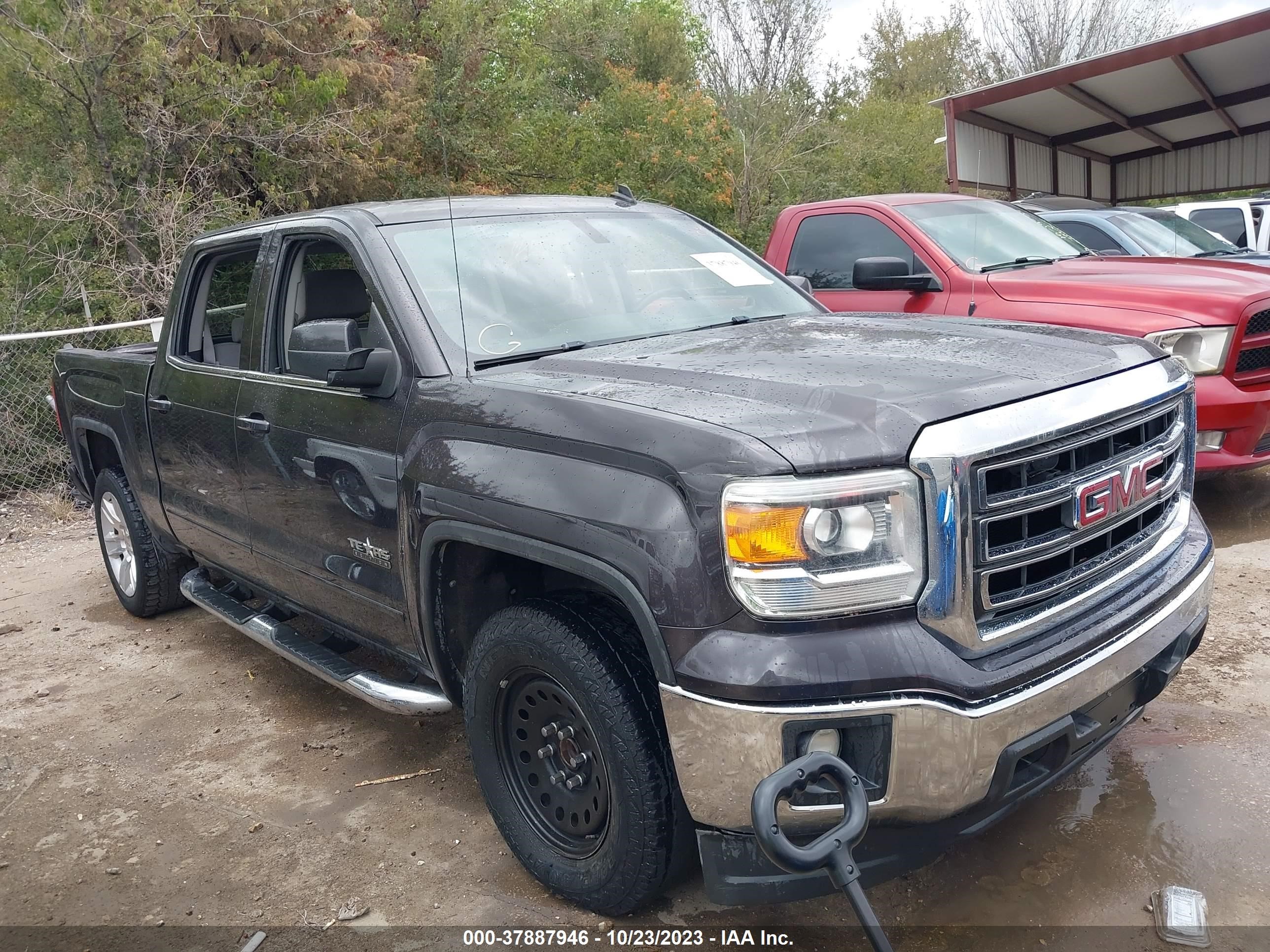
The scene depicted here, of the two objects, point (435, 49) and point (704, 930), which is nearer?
point (704, 930)

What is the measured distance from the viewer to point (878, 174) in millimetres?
23938

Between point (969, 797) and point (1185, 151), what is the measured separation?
65.5 ft

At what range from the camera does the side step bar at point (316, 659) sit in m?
3.28

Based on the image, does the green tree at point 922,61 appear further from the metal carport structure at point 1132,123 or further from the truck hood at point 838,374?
the truck hood at point 838,374

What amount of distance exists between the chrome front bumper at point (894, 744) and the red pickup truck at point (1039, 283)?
3015 millimetres

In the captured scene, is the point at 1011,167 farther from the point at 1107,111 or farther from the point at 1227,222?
the point at 1227,222

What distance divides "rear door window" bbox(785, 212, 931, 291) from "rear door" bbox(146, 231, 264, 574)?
365 centimetres

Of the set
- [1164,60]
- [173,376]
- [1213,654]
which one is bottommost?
[1213,654]

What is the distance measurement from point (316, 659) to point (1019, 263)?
4.71 m

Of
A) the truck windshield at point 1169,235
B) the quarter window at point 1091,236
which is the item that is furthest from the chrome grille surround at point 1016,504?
the truck windshield at point 1169,235

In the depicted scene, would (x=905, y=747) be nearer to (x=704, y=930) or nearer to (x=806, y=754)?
(x=806, y=754)

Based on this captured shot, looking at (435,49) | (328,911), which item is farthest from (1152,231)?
(435,49)

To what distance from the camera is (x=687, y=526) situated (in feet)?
7.41

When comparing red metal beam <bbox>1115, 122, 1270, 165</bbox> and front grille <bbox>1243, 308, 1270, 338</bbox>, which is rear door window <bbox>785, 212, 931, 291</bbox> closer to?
front grille <bbox>1243, 308, 1270, 338</bbox>
